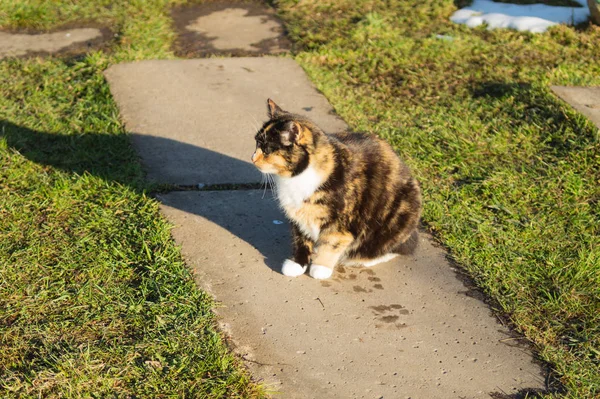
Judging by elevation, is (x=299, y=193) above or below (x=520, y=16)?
above

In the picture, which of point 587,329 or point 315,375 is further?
point 587,329

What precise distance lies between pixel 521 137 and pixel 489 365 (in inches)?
112

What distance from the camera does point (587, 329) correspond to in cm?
389

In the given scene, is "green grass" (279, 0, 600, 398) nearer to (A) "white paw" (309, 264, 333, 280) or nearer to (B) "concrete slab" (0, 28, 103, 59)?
(A) "white paw" (309, 264, 333, 280)

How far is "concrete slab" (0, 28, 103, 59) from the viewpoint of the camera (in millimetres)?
7434

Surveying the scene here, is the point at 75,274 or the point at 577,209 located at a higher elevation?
the point at 75,274

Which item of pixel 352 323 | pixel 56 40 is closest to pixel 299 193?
Result: pixel 352 323

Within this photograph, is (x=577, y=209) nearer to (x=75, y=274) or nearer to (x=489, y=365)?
(x=489, y=365)

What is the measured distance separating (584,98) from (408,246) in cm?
300

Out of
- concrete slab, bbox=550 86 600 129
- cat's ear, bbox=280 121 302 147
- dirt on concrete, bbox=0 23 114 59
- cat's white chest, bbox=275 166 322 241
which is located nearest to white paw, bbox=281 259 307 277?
cat's white chest, bbox=275 166 322 241

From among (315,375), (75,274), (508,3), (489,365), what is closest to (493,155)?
(489,365)

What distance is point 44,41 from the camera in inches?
303

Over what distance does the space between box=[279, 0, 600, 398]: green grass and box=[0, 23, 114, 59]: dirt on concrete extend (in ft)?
7.09

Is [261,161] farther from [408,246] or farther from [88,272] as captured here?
[88,272]
